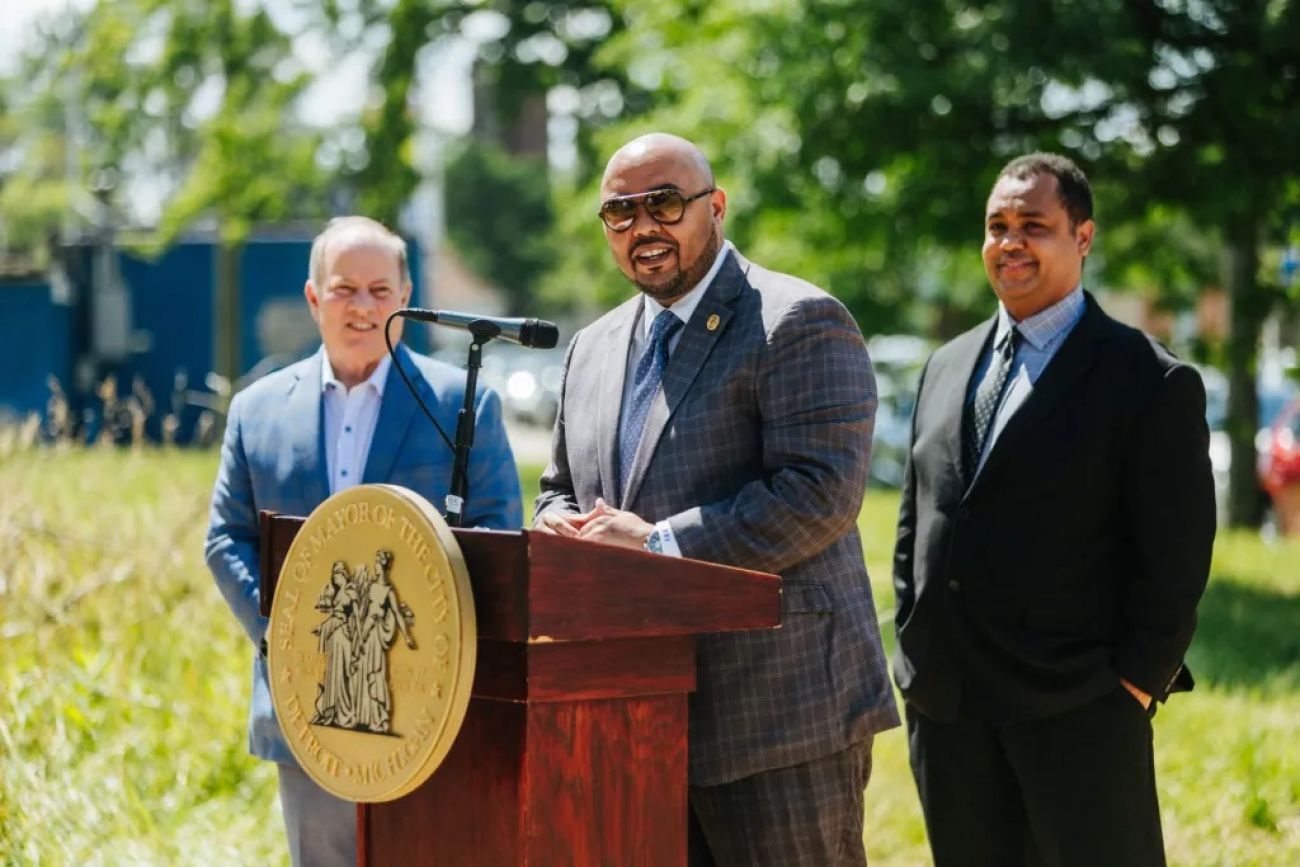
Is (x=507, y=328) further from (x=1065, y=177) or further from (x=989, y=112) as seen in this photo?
(x=989, y=112)

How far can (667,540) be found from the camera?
328 cm

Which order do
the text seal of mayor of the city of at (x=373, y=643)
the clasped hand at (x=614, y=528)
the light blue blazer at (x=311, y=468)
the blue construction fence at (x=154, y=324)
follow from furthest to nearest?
the blue construction fence at (x=154, y=324) → the light blue blazer at (x=311, y=468) → the clasped hand at (x=614, y=528) → the text seal of mayor of the city of at (x=373, y=643)

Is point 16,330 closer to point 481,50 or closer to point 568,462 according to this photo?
point 481,50

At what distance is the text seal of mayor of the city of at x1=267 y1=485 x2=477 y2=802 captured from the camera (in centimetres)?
282

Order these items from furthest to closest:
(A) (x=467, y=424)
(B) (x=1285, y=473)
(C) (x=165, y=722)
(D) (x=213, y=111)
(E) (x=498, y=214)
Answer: (E) (x=498, y=214), (D) (x=213, y=111), (B) (x=1285, y=473), (C) (x=165, y=722), (A) (x=467, y=424)

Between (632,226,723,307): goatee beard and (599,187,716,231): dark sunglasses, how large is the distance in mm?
115

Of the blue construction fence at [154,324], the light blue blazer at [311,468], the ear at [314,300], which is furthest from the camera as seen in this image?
the blue construction fence at [154,324]

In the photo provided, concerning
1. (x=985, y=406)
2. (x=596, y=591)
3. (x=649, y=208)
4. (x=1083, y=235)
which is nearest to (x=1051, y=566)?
(x=985, y=406)

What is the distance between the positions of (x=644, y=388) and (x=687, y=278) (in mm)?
235

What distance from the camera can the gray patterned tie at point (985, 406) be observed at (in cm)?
429

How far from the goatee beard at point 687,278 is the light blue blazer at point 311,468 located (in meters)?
0.89

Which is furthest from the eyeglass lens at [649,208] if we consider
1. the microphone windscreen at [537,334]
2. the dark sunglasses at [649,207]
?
the microphone windscreen at [537,334]

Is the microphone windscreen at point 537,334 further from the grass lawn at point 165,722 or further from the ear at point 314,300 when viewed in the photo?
the grass lawn at point 165,722

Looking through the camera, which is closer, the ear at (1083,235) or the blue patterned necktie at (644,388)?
the blue patterned necktie at (644,388)
